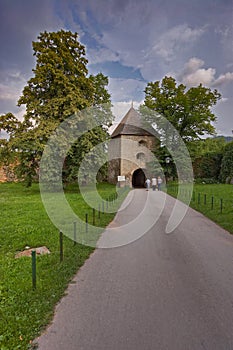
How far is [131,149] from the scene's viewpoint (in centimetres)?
3534

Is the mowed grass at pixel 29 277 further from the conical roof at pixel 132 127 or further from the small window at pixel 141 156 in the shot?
the conical roof at pixel 132 127

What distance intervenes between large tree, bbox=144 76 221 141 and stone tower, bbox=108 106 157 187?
245 cm

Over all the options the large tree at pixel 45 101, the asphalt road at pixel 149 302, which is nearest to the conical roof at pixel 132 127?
the large tree at pixel 45 101

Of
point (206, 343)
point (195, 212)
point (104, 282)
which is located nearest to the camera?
point (206, 343)

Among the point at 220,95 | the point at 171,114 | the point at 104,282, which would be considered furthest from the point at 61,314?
the point at 220,95

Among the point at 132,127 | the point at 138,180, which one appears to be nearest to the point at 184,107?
the point at 132,127

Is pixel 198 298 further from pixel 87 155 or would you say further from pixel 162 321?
pixel 87 155

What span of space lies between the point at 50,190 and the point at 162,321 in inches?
733

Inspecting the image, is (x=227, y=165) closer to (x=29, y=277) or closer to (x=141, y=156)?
(x=141, y=156)

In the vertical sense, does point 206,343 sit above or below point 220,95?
below

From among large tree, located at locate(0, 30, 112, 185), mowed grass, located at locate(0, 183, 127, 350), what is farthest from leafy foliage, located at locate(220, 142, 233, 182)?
mowed grass, located at locate(0, 183, 127, 350)

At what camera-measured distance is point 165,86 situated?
3478 cm

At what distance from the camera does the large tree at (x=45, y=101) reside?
20188mm

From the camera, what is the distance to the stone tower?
34.9 m
